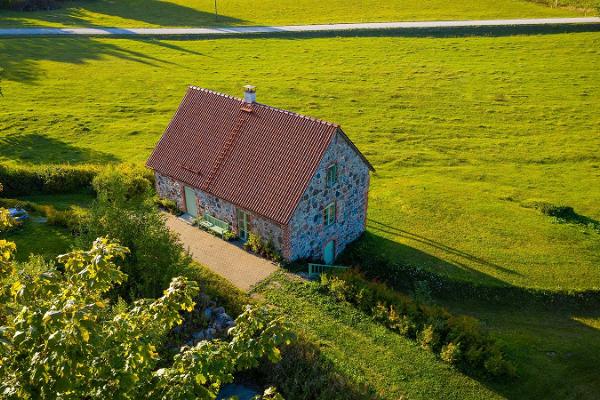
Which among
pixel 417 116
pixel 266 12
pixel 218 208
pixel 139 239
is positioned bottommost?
pixel 218 208

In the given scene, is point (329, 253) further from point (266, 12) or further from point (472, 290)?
point (266, 12)

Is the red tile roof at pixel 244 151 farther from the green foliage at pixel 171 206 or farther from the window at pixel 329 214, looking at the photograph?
the window at pixel 329 214

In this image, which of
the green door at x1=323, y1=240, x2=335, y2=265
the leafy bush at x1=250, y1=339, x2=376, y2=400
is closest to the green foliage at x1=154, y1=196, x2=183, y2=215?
the green door at x1=323, y1=240, x2=335, y2=265

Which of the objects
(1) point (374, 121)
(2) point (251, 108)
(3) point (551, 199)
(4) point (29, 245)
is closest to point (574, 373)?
(3) point (551, 199)

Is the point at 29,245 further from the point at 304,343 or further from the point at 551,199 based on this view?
the point at 551,199

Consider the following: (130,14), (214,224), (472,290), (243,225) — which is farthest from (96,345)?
(130,14)

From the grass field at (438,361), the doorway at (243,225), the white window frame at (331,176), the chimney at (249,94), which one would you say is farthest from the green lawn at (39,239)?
the white window frame at (331,176)

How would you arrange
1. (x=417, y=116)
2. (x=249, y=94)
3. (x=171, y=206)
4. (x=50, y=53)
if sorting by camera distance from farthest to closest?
(x=50, y=53) < (x=417, y=116) < (x=171, y=206) < (x=249, y=94)
